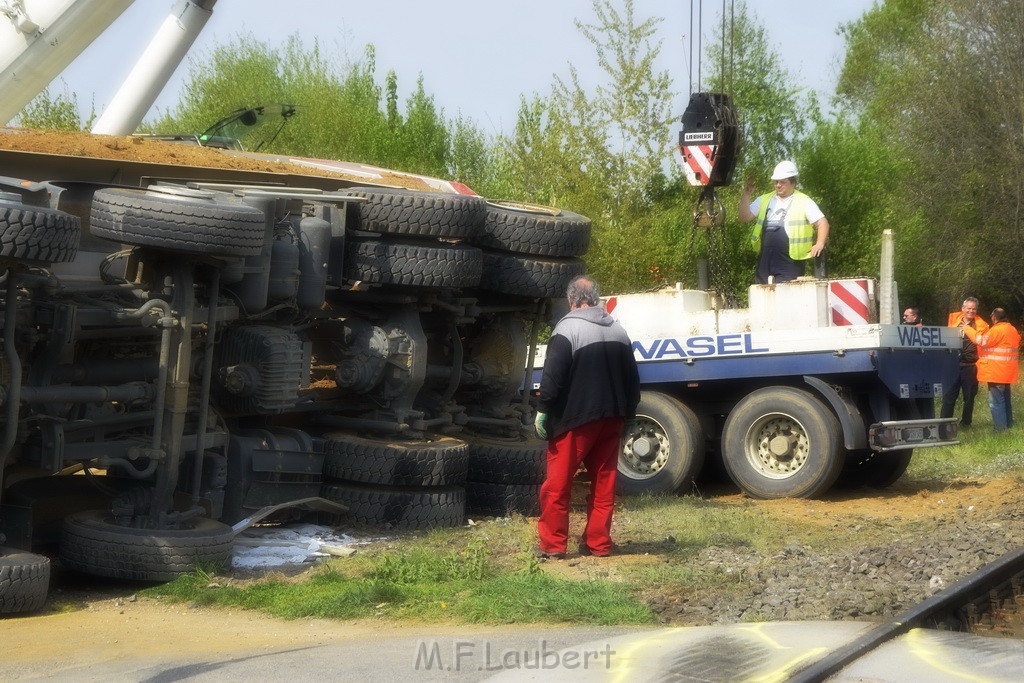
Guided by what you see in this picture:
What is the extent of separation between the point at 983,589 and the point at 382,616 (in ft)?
9.47

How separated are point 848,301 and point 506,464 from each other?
3.05 m

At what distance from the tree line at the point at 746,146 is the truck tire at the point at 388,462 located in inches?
255

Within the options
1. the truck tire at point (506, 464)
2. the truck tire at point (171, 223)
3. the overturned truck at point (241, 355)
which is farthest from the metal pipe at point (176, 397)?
the truck tire at point (506, 464)

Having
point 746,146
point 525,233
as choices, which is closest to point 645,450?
point 525,233

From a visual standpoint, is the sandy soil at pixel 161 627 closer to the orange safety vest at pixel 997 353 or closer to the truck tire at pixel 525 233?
the truck tire at pixel 525 233

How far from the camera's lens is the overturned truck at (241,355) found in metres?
6.56

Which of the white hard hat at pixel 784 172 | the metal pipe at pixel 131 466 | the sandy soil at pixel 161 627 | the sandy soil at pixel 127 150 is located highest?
the white hard hat at pixel 784 172

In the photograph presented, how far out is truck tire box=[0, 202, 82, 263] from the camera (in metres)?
5.63

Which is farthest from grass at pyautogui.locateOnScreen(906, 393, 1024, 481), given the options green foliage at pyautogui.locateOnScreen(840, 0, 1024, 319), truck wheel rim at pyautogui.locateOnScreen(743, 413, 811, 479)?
green foliage at pyautogui.locateOnScreen(840, 0, 1024, 319)

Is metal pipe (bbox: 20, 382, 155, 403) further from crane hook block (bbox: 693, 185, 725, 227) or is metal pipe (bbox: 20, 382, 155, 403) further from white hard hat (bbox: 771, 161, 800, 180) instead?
crane hook block (bbox: 693, 185, 725, 227)

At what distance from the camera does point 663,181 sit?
21.1 metres

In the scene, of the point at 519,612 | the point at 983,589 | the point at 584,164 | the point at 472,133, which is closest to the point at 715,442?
the point at 983,589

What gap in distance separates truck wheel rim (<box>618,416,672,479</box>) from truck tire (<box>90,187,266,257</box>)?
15.5ft

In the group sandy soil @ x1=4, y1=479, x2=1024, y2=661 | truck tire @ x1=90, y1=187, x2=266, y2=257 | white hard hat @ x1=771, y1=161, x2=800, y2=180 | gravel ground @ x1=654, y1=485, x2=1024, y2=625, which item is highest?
white hard hat @ x1=771, y1=161, x2=800, y2=180
